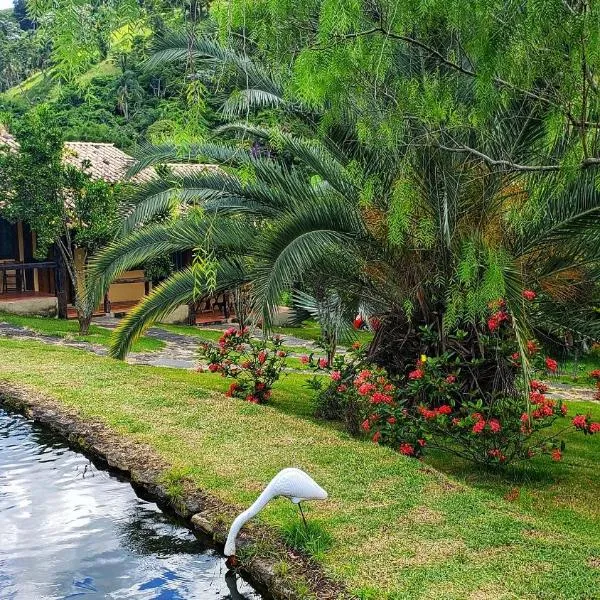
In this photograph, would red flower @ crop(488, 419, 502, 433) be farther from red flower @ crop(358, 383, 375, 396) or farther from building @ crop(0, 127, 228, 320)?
building @ crop(0, 127, 228, 320)

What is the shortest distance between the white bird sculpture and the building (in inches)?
597

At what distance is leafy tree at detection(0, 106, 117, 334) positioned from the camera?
19000mm

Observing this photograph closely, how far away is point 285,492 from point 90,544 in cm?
173

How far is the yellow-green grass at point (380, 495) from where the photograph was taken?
5383 millimetres

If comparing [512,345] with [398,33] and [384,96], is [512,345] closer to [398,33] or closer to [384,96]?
[384,96]

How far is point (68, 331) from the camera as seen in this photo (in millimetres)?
18906

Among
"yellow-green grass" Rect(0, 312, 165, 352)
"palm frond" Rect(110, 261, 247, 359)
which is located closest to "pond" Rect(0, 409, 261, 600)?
"palm frond" Rect(110, 261, 247, 359)

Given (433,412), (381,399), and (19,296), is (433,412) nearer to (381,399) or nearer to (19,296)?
(381,399)

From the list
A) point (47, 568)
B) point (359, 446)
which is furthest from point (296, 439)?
point (47, 568)

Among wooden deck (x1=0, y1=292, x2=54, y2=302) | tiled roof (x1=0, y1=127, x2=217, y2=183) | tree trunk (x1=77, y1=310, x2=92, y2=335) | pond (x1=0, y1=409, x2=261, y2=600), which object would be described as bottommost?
pond (x1=0, y1=409, x2=261, y2=600)

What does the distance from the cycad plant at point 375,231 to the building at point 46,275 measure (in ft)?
36.3

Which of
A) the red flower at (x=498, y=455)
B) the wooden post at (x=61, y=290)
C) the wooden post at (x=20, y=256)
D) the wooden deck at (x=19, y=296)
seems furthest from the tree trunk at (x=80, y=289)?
the red flower at (x=498, y=455)

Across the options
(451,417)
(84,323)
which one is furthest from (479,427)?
(84,323)

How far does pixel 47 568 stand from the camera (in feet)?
20.5
